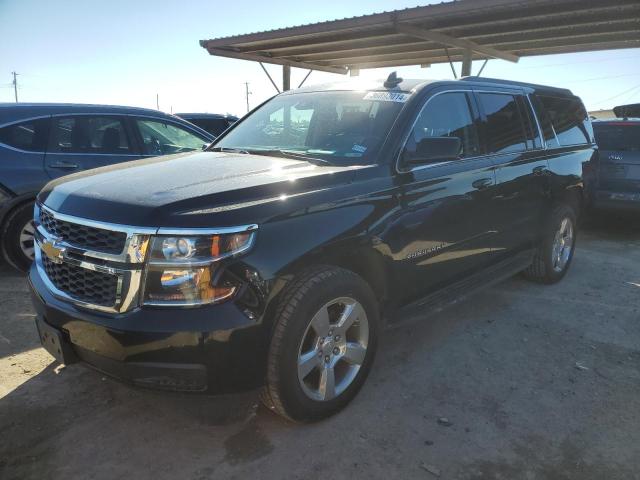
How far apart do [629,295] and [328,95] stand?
3.62 meters

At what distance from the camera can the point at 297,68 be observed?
604 inches

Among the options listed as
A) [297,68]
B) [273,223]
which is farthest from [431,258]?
[297,68]

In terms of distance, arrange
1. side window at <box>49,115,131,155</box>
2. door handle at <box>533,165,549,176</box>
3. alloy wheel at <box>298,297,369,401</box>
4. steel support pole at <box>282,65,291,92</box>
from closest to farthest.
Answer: alloy wheel at <box>298,297,369,401</box> < door handle at <box>533,165,549,176</box> < side window at <box>49,115,131,155</box> < steel support pole at <box>282,65,291,92</box>

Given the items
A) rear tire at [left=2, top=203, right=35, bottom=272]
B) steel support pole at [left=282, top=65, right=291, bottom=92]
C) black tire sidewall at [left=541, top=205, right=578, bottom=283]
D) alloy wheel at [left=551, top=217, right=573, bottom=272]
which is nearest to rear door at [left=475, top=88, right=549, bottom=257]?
black tire sidewall at [left=541, top=205, right=578, bottom=283]

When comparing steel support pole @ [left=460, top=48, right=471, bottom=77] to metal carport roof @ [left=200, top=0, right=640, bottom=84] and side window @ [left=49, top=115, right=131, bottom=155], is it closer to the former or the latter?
metal carport roof @ [left=200, top=0, right=640, bottom=84]

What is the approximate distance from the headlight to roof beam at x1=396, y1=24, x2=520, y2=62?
936 centimetres

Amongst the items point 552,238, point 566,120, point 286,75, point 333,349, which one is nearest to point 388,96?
point 333,349

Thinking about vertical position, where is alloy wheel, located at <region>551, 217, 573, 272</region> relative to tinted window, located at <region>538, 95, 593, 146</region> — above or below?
below

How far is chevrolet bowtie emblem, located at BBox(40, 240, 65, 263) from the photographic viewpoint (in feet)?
8.11

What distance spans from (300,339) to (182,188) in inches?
37.3

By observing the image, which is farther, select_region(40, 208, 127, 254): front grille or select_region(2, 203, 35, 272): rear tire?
select_region(2, 203, 35, 272): rear tire

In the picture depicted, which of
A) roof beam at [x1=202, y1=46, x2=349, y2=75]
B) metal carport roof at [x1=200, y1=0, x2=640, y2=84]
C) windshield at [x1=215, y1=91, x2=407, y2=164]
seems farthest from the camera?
roof beam at [x1=202, y1=46, x2=349, y2=75]

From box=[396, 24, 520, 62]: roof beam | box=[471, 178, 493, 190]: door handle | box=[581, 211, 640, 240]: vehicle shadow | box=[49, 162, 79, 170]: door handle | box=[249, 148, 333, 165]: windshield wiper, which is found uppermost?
box=[396, 24, 520, 62]: roof beam

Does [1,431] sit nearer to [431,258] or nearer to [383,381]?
[383,381]
